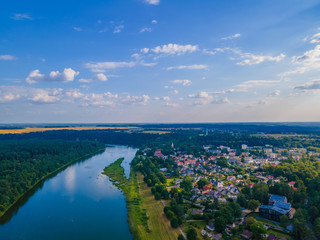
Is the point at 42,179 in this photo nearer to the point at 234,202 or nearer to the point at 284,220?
the point at 234,202

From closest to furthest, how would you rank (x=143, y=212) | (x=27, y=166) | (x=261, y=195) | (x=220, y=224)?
(x=220, y=224) < (x=143, y=212) < (x=261, y=195) < (x=27, y=166)

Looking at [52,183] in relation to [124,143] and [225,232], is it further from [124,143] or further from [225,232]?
[124,143]

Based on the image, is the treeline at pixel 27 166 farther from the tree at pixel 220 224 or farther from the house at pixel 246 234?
the house at pixel 246 234

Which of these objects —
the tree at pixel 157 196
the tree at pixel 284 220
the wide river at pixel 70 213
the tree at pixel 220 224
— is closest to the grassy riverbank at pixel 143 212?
the tree at pixel 157 196

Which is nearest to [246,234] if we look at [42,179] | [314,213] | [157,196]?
[314,213]

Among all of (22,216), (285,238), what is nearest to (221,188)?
(285,238)

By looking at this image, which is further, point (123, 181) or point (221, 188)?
point (123, 181)
